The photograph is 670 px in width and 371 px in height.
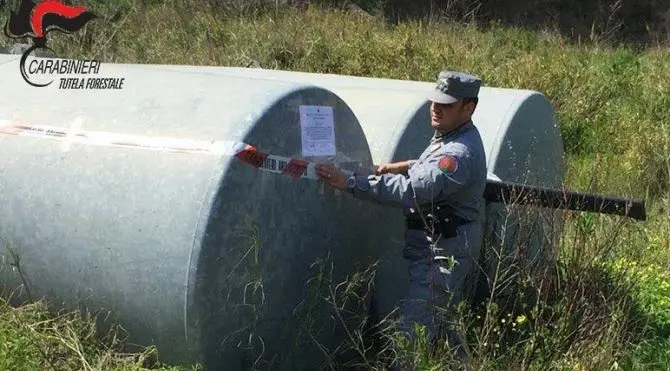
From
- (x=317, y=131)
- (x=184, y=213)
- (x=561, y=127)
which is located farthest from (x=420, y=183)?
(x=561, y=127)

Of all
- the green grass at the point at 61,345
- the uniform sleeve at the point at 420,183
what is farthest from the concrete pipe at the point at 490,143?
the green grass at the point at 61,345

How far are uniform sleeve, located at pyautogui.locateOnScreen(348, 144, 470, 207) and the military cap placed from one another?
0.75ft

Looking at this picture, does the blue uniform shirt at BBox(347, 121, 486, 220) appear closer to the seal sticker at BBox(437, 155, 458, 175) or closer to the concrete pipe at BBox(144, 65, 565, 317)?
the seal sticker at BBox(437, 155, 458, 175)

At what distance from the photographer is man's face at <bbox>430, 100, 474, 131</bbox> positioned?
3432 millimetres

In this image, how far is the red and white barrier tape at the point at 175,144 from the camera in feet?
9.91

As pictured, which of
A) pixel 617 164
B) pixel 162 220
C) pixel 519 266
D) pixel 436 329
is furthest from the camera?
pixel 617 164

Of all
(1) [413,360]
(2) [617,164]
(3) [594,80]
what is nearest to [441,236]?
(1) [413,360]

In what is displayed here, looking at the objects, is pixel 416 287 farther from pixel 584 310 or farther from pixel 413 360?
pixel 584 310

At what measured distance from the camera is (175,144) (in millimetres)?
3096

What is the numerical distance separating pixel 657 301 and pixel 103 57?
644cm

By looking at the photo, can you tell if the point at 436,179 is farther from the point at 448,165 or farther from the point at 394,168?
the point at 394,168

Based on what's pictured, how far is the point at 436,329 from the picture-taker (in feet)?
11.2

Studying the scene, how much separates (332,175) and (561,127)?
513 cm

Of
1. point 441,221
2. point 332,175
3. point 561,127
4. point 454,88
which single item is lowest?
point 441,221
